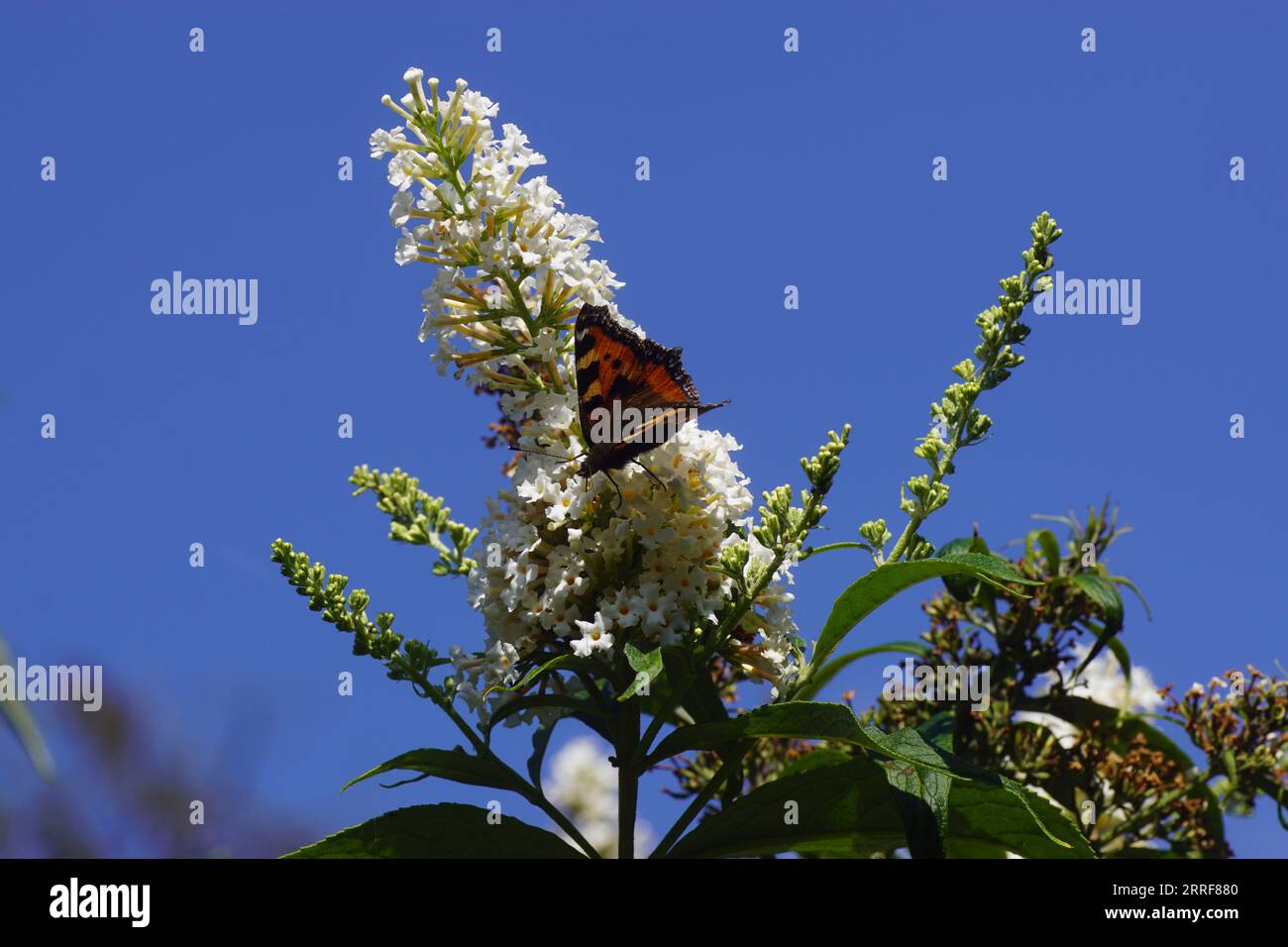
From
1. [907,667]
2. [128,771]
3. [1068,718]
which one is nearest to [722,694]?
[907,667]

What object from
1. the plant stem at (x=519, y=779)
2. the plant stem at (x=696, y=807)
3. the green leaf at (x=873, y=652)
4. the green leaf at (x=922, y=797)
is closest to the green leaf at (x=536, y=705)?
the plant stem at (x=519, y=779)

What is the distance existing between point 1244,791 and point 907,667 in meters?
1.11

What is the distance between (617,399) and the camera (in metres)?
2.63

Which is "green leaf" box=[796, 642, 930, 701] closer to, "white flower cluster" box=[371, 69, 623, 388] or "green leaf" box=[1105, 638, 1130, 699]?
"green leaf" box=[1105, 638, 1130, 699]

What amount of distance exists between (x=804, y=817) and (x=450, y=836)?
780 millimetres

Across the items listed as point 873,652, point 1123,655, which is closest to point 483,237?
point 873,652

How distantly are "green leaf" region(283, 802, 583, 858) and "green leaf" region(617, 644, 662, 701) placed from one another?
0.51 metres

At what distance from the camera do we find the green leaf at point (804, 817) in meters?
2.68

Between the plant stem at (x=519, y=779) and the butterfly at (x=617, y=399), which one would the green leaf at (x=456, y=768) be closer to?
the plant stem at (x=519, y=779)

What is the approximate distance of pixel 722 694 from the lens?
12.8ft

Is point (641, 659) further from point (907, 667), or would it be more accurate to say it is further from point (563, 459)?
point (907, 667)

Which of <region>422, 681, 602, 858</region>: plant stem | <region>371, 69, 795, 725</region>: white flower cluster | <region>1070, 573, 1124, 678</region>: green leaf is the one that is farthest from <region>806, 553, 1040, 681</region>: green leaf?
<region>1070, 573, 1124, 678</region>: green leaf
